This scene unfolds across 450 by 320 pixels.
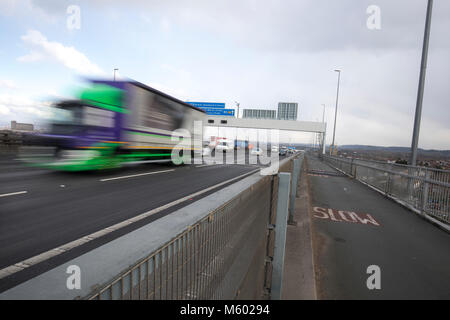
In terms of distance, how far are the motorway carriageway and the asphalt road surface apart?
339 cm

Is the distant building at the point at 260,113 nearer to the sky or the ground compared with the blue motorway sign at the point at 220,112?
nearer to the sky

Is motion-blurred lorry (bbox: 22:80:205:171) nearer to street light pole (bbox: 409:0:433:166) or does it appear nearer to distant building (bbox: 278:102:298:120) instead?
street light pole (bbox: 409:0:433:166)

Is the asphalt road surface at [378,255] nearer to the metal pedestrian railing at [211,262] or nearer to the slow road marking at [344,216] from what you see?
the slow road marking at [344,216]

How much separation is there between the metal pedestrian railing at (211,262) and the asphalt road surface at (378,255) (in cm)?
144

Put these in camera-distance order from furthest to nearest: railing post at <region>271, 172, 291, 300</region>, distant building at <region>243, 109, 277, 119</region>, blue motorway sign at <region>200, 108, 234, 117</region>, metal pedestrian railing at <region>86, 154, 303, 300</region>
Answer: distant building at <region>243, 109, 277, 119</region> → blue motorway sign at <region>200, 108, 234, 117</region> → railing post at <region>271, 172, 291, 300</region> → metal pedestrian railing at <region>86, 154, 303, 300</region>

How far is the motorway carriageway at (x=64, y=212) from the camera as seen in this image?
351 centimetres

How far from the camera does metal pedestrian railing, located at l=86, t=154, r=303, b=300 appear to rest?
102 cm

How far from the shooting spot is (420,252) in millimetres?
4793

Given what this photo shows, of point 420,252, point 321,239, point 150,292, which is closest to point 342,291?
point 321,239

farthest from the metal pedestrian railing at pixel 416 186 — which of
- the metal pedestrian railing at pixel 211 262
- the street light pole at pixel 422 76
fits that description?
the metal pedestrian railing at pixel 211 262

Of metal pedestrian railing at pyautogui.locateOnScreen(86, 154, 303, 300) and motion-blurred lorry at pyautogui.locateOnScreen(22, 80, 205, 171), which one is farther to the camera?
motion-blurred lorry at pyautogui.locateOnScreen(22, 80, 205, 171)

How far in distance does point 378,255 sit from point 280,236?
2.64m

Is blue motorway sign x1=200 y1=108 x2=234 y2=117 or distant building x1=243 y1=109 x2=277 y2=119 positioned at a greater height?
distant building x1=243 y1=109 x2=277 y2=119

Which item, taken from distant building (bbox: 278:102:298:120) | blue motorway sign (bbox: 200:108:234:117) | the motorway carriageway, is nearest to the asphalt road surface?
the motorway carriageway
